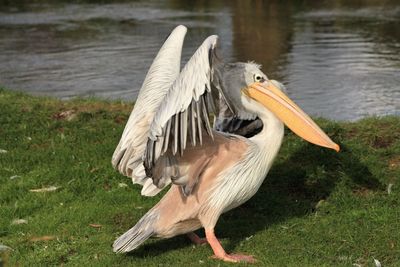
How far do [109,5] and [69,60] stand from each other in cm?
1438

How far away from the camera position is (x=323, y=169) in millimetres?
5984

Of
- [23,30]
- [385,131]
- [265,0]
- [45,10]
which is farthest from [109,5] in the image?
[385,131]

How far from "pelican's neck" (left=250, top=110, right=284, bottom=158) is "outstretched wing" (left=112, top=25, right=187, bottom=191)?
73 centimetres

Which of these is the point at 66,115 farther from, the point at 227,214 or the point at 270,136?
the point at 270,136

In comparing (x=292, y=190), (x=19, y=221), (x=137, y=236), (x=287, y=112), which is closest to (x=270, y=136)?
(x=287, y=112)

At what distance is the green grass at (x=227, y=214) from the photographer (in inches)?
183

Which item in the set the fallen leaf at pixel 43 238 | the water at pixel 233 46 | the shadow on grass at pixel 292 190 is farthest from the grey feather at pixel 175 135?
the water at pixel 233 46

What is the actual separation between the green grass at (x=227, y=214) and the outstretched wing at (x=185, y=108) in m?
0.91

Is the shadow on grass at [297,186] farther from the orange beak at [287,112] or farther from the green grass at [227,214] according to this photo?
the orange beak at [287,112]

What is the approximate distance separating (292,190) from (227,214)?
69cm

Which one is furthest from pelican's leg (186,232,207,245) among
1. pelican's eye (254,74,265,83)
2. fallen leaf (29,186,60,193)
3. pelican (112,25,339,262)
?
fallen leaf (29,186,60,193)

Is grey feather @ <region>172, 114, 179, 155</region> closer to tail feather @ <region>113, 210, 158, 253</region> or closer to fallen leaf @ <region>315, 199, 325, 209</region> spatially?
tail feather @ <region>113, 210, 158, 253</region>

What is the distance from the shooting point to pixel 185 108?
3852 mm

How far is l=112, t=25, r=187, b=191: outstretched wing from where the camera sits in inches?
187
